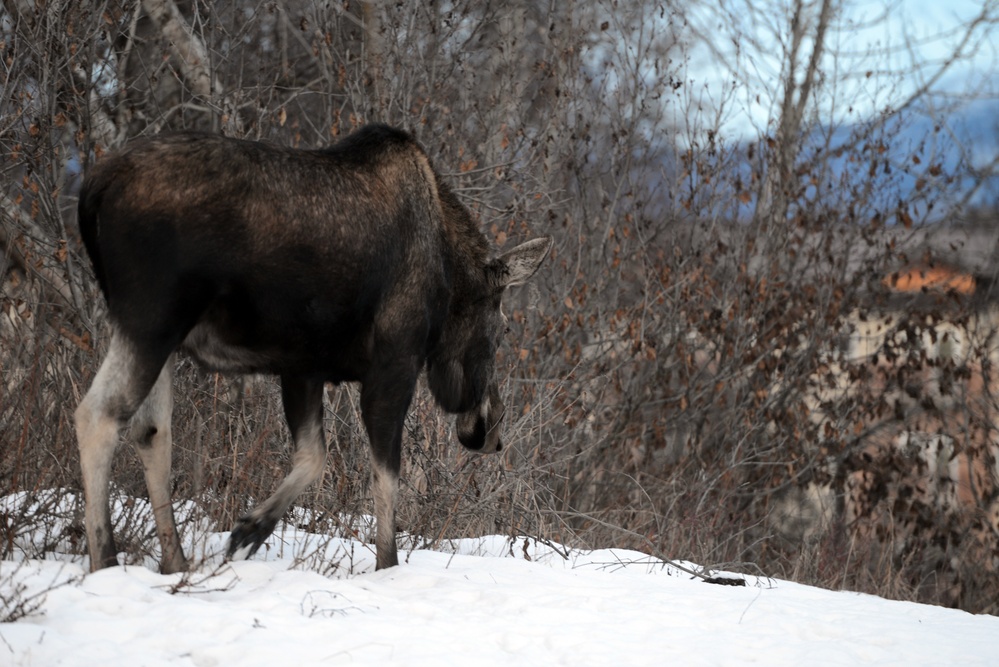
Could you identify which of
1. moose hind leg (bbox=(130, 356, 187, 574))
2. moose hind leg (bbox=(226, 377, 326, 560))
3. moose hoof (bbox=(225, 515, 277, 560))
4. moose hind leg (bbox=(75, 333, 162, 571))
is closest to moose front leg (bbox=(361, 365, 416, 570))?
moose hind leg (bbox=(226, 377, 326, 560))

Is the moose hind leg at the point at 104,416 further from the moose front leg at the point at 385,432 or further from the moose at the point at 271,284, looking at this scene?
the moose front leg at the point at 385,432

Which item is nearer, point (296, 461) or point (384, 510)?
point (384, 510)

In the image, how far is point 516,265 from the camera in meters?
6.83

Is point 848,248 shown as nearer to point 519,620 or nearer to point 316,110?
point 316,110

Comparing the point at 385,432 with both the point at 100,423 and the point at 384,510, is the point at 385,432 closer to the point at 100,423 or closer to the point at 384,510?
the point at 384,510

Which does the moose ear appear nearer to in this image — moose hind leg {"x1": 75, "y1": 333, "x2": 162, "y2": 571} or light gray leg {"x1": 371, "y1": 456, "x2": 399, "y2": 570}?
light gray leg {"x1": 371, "y1": 456, "x2": 399, "y2": 570}

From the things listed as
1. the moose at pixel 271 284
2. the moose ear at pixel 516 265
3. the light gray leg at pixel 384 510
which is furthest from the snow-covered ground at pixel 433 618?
the moose ear at pixel 516 265

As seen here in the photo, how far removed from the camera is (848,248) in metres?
16.3

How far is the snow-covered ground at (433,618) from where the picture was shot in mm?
4344

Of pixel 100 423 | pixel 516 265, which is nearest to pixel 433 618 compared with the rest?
pixel 100 423

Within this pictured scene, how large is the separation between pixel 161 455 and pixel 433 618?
1.51 metres

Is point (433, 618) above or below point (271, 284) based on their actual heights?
below

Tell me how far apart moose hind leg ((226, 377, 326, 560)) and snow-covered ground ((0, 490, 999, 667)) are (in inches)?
8.2

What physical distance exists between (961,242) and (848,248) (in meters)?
2.00
